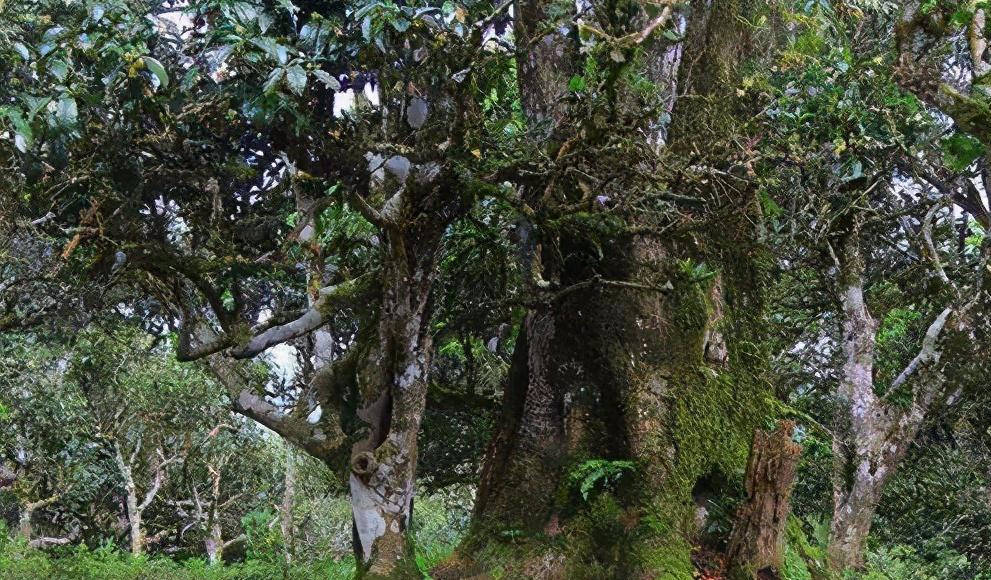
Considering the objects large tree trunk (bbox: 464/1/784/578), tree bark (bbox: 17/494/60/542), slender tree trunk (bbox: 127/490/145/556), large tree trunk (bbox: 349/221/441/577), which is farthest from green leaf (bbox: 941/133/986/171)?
tree bark (bbox: 17/494/60/542)

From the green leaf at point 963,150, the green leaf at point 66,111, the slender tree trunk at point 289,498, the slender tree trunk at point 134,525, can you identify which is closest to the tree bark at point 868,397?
the green leaf at point 963,150

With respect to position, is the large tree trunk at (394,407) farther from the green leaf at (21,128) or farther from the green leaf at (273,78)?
the green leaf at (21,128)

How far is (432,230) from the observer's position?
5.62 m

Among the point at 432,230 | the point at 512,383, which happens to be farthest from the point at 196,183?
the point at 512,383

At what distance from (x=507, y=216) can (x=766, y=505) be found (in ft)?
8.62

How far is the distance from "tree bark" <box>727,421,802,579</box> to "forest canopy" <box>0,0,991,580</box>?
2cm

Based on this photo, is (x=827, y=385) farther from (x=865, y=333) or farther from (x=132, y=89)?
(x=132, y=89)

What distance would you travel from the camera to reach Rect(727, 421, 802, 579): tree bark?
5051 mm

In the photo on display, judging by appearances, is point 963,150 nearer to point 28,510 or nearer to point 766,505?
point 766,505

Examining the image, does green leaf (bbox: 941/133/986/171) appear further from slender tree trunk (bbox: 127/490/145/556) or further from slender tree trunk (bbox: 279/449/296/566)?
slender tree trunk (bbox: 127/490/145/556)

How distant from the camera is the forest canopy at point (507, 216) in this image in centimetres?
467

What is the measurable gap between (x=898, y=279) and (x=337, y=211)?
22.6 feet

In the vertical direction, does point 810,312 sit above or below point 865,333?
above

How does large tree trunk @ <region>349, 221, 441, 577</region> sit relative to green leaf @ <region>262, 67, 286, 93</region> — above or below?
below
